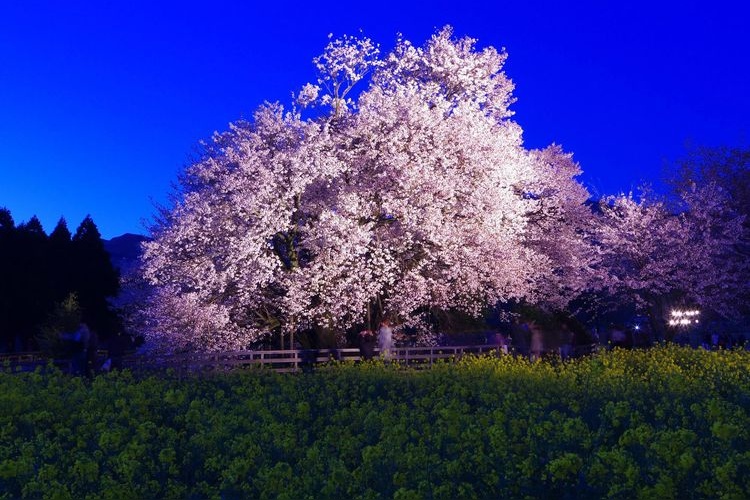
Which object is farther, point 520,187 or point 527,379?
point 520,187

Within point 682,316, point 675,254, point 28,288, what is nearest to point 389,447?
point 675,254

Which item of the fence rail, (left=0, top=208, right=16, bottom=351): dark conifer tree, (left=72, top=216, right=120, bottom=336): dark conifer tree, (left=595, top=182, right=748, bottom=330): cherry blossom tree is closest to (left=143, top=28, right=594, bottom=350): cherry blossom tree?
the fence rail

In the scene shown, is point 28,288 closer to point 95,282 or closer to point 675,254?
point 95,282

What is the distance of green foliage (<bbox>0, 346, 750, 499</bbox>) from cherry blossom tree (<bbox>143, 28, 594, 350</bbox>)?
49.3 ft

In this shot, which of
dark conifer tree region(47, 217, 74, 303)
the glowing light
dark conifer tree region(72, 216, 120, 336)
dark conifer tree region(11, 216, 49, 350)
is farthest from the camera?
dark conifer tree region(72, 216, 120, 336)

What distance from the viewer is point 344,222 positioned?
2738 cm

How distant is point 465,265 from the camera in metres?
30.8

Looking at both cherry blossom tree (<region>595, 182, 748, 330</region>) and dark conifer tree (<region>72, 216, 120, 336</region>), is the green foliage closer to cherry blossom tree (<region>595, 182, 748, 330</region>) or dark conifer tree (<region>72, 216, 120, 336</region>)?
cherry blossom tree (<region>595, 182, 748, 330</region>)

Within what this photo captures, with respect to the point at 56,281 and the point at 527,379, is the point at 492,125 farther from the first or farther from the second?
the point at 56,281

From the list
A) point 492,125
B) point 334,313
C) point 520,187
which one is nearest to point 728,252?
point 520,187

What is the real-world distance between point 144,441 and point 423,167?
846 inches

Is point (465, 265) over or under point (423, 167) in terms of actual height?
under

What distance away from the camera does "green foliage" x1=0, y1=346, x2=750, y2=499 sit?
5.77m

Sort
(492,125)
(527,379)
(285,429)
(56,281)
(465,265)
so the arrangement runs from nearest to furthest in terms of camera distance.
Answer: (285,429), (527,379), (465,265), (492,125), (56,281)
